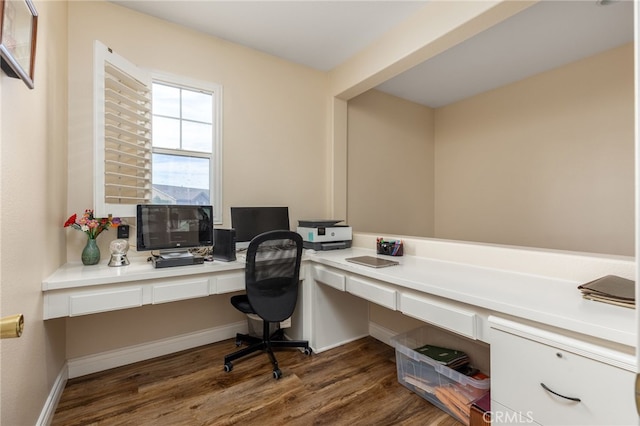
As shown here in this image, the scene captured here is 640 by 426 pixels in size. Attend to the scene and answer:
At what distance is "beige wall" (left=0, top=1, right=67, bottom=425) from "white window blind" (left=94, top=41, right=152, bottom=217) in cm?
23

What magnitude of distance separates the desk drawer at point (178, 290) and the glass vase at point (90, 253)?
543 millimetres

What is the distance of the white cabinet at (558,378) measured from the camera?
0.83 meters

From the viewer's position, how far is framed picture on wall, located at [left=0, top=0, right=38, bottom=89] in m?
0.95

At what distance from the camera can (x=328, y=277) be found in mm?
2170

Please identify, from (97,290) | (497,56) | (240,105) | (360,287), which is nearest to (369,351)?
(360,287)

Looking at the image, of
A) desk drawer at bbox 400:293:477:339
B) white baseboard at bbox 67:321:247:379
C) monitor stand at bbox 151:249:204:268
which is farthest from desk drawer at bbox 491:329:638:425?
white baseboard at bbox 67:321:247:379

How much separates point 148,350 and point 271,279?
1209 millimetres

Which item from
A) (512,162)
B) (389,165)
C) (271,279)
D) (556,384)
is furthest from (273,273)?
(512,162)

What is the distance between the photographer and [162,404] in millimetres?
1711

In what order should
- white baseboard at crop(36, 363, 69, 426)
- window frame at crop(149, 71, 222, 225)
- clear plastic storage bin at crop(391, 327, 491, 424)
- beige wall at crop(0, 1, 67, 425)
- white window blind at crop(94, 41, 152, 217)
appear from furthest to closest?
window frame at crop(149, 71, 222, 225) < white window blind at crop(94, 41, 152, 217) < clear plastic storage bin at crop(391, 327, 491, 424) < white baseboard at crop(36, 363, 69, 426) < beige wall at crop(0, 1, 67, 425)

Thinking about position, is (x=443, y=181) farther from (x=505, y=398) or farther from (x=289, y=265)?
(x=505, y=398)

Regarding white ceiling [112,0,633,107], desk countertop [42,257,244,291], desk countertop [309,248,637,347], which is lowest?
desk countertop [42,257,244,291]

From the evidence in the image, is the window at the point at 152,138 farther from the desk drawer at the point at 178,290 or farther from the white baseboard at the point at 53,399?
the white baseboard at the point at 53,399

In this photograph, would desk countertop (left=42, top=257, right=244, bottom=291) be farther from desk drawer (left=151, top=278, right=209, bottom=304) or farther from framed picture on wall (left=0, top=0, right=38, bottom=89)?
framed picture on wall (left=0, top=0, right=38, bottom=89)
